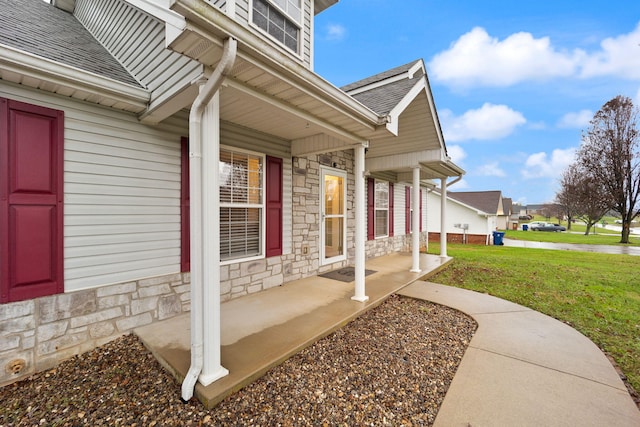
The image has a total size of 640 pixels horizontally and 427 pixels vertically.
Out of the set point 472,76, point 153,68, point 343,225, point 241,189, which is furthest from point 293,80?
point 472,76

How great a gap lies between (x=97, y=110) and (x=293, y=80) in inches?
89.3

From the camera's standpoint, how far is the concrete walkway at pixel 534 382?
6.36ft

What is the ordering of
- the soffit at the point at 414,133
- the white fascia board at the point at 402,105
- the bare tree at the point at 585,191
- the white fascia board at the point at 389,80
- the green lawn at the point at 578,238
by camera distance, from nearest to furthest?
the white fascia board at the point at 402,105, the soffit at the point at 414,133, the white fascia board at the point at 389,80, the bare tree at the point at 585,191, the green lawn at the point at 578,238

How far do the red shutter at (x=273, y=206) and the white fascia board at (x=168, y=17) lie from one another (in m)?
2.36

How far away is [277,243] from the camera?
4.68 metres

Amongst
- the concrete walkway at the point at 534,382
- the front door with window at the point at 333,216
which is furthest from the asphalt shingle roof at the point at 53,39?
the concrete walkway at the point at 534,382

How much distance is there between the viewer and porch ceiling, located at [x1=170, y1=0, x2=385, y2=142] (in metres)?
1.79

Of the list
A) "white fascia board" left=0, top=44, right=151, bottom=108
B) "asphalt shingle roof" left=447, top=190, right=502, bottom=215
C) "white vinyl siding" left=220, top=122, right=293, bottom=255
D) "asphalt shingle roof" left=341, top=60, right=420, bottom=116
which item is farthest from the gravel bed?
"asphalt shingle roof" left=447, top=190, right=502, bottom=215

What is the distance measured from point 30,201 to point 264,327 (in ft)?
8.68

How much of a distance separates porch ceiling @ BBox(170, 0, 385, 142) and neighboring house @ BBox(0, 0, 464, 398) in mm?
15

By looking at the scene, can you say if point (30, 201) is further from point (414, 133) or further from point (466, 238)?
point (466, 238)

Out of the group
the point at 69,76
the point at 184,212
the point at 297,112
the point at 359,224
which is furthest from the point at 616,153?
the point at 69,76

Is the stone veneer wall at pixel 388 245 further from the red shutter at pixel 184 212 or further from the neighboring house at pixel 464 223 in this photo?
the neighboring house at pixel 464 223

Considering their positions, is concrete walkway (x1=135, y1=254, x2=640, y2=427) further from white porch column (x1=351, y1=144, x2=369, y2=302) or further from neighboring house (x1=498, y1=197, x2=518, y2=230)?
neighboring house (x1=498, y1=197, x2=518, y2=230)
